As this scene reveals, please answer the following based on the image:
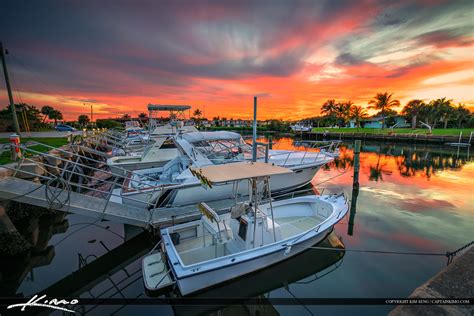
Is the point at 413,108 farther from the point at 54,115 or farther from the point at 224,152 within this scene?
the point at 54,115

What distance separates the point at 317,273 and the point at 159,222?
509 cm

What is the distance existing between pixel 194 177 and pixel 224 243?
3.53 meters

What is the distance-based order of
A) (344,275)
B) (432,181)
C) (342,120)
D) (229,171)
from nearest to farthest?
1. (229,171)
2. (344,275)
3. (432,181)
4. (342,120)

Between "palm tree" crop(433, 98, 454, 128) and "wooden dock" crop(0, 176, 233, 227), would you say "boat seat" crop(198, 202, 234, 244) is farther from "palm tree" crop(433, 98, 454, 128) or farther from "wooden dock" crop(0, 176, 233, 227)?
"palm tree" crop(433, 98, 454, 128)

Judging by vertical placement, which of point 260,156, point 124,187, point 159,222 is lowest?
point 159,222

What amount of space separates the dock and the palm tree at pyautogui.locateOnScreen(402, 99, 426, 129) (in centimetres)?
5982

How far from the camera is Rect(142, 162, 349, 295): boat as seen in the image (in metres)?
4.69

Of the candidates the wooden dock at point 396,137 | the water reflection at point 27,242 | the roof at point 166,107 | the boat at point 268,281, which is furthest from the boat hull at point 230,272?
the wooden dock at point 396,137

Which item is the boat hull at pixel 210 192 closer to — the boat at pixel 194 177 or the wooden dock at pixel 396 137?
the boat at pixel 194 177

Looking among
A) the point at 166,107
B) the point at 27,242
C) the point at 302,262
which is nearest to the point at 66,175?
the point at 27,242

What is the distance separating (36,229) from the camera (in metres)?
7.76

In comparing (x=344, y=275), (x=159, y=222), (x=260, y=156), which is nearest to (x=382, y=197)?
(x=260, y=156)

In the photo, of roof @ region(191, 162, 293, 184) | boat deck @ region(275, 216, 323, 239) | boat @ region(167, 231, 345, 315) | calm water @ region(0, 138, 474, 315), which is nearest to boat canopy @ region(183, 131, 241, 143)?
calm water @ region(0, 138, 474, 315)

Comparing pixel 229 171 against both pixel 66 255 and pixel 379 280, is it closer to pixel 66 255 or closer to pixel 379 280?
pixel 379 280
